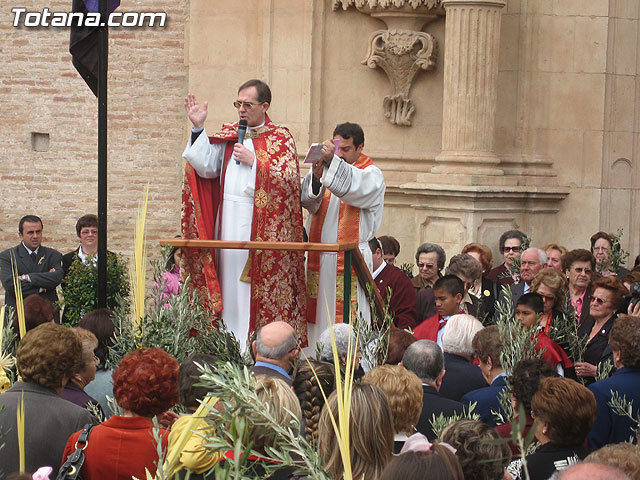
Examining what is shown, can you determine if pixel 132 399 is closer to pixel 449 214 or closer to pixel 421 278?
pixel 421 278

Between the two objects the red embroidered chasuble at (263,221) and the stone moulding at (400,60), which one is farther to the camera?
the stone moulding at (400,60)

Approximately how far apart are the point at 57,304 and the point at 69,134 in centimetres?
585

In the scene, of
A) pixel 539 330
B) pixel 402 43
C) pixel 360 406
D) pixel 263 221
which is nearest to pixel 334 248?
pixel 263 221

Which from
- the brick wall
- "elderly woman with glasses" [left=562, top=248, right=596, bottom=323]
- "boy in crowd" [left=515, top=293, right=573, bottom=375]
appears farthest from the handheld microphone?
Answer: the brick wall

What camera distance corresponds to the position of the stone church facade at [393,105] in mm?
11156

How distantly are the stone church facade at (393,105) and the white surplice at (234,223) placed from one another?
425cm

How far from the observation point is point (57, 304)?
7.40m

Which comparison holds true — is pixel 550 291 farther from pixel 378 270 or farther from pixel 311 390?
pixel 311 390

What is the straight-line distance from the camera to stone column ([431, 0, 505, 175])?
1098cm

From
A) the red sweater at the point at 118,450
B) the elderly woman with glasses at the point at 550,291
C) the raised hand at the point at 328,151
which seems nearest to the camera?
the red sweater at the point at 118,450

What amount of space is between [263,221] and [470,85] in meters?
4.61

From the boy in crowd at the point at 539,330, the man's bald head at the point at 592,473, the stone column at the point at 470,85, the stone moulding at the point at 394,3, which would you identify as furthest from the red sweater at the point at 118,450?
the stone moulding at the point at 394,3

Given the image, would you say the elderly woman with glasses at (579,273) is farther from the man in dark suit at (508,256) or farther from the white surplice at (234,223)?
the white surplice at (234,223)

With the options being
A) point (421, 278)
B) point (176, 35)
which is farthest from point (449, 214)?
point (176, 35)
